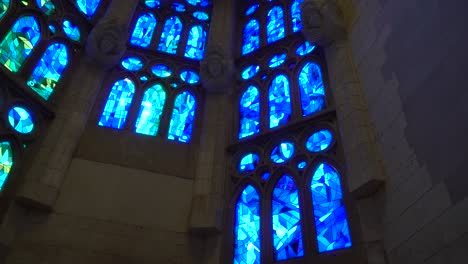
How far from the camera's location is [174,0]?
34.1 ft

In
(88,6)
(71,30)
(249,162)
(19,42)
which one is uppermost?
(88,6)

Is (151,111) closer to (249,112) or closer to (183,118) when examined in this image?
(183,118)

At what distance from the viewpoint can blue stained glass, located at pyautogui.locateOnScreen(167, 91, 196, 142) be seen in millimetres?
7672

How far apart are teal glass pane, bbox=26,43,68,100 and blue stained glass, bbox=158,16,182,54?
2098mm

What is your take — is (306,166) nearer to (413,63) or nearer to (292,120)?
(292,120)

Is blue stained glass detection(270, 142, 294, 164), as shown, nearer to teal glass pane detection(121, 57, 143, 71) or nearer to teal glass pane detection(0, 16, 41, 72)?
teal glass pane detection(121, 57, 143, 71)

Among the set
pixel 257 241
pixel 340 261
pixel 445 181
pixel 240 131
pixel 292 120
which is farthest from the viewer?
pixel 240 131

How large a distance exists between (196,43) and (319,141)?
4.28 metres

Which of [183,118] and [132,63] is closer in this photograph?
[183,118]

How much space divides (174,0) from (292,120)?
5010 mm

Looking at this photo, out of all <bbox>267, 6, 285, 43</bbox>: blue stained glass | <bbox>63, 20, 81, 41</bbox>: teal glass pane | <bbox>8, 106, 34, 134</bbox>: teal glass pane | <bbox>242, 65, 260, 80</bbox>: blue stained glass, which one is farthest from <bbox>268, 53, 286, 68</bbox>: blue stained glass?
<bbox>8, 106, 34, 134</bbox>: teal glass pane

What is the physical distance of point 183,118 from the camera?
8.00m

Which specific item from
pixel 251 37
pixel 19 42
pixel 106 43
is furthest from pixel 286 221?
pixel 19 42

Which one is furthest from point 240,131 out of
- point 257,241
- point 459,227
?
point 459,227
